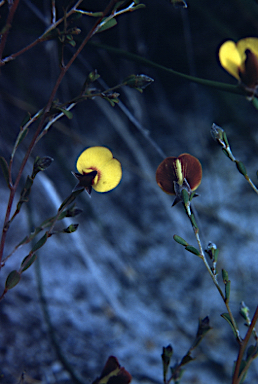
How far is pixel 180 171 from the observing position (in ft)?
1.02

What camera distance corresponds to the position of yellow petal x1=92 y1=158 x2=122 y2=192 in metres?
0.32

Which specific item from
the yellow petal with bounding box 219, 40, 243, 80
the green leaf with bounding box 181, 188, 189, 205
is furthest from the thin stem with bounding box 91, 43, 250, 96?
the green leaf with bounding box 181, 188, 189, 205

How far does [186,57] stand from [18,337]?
25.8 inches

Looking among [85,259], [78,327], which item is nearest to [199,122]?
[85,259]

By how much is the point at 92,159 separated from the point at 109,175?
3 centimetres

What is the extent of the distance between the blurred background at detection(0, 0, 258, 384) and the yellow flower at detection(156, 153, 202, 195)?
24 cm

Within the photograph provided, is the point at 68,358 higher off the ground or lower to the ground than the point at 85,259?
lower

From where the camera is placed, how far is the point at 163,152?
22.4 inches

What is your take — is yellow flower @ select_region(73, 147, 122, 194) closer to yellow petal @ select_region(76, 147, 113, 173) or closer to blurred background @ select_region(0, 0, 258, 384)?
yellow petal @ select_region(76, 147, 113, 173)

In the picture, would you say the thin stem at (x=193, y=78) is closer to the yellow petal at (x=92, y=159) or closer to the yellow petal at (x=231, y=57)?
the yellow petal at (x=231, y=57)

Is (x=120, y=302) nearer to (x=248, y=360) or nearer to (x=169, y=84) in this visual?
(x=248, y=360)

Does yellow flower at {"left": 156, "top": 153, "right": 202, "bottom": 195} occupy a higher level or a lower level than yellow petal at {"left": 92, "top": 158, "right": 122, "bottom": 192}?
lower

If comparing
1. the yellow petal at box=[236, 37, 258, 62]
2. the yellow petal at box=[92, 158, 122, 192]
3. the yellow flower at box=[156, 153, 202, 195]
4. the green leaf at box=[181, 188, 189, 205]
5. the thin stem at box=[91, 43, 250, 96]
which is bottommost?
the green leaf at box=[181, 188, 189, 205]

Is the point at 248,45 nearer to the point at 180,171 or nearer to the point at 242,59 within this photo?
the point at 242,59
